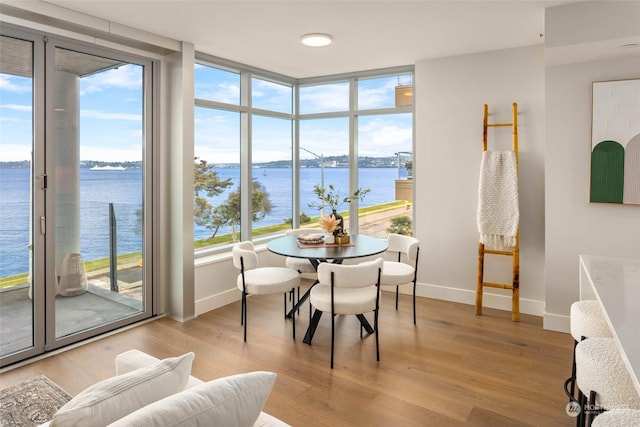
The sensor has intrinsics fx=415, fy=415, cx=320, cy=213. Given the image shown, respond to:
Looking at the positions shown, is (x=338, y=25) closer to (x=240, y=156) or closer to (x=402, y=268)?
(x=240, y=156)

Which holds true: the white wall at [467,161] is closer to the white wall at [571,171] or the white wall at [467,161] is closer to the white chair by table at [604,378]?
the white wall at [571,171]

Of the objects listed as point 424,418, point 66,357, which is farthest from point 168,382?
point 66,357

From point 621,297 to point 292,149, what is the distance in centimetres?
447

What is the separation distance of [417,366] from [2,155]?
11.0 feet

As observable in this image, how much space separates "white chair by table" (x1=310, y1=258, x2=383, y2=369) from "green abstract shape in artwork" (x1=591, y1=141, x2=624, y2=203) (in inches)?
75.2

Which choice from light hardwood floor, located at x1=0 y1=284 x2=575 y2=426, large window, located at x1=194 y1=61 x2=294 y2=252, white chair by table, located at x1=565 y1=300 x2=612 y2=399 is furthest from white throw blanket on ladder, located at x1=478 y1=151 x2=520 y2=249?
large window, located at x1=194 y1=61 x2=294 y2=252

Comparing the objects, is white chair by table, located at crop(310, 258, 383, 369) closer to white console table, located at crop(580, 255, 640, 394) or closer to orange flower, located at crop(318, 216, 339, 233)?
orange flower, located at crop(318, 216, 339, 233)

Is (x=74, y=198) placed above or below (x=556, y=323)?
above

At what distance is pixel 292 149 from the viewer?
5.72 metres

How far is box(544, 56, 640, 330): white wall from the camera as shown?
3338 millimetres

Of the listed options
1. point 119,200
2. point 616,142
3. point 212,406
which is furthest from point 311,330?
point 616,142

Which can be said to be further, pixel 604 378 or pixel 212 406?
pixel 604 378

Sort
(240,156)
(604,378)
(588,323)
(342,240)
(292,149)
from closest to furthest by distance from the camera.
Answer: (604,378) < (588,323) < (342,240) < (240,156) < (292,149)

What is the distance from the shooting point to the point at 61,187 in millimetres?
3297
